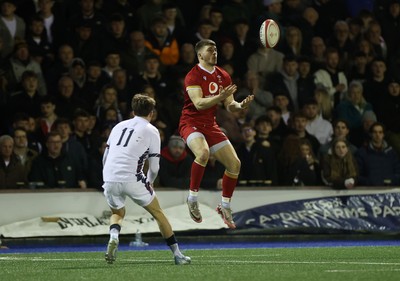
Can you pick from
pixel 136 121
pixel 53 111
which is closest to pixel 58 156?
pixel 53 111

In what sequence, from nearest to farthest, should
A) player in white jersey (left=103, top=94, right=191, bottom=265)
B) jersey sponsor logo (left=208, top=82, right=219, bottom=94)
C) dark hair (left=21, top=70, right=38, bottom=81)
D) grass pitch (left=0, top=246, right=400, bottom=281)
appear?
1. grass pitch (left=0, top=246, right=400, bottom=281)
2. player in white jersey (left=103, top=94, right=191, bottom=265)
3. jersey sponsor logo (left=208, top=82, right=219, bottom=94)
4. dark hair (left=21, top=70, right=38, bottom=81)

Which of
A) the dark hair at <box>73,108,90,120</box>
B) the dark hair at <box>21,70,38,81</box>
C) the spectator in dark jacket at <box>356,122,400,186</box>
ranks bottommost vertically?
the spectator in dark jacket at <box>356,122,400,186</box>

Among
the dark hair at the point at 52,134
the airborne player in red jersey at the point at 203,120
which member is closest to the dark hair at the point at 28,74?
the dark hair at the point at 52,134

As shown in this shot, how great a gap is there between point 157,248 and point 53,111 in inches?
134

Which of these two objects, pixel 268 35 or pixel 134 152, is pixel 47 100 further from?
pixel 134 152

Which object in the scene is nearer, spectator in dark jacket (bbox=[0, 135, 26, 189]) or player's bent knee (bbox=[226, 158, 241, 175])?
player's bent knee (bbox=[226, 158, 241, 175])

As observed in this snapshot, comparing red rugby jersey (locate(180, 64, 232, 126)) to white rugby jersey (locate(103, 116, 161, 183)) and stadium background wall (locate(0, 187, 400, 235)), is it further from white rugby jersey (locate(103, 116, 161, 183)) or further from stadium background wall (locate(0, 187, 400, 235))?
stadium background wall (locate(0, 187, 400, 235))

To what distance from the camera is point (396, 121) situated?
22.5 metres

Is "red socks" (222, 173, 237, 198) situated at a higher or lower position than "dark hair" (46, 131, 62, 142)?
higher

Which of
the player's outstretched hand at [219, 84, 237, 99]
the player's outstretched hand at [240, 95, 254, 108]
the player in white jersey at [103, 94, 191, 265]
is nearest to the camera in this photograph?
the player in white jersey at [103, 94, 191, 265]

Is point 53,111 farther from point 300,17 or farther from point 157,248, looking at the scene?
point 300,17

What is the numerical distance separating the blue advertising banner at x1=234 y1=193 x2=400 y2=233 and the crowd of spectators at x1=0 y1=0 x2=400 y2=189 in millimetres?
435

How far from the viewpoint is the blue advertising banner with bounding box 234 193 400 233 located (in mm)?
19922

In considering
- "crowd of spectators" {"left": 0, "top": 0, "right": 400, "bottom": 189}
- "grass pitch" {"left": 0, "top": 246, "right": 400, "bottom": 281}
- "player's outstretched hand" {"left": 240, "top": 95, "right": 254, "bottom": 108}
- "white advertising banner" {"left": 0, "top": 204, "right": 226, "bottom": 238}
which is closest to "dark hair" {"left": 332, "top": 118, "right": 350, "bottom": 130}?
"crowd of spectators" {"left": 0, "top": 0, "right": 400, "bottom": 189}
